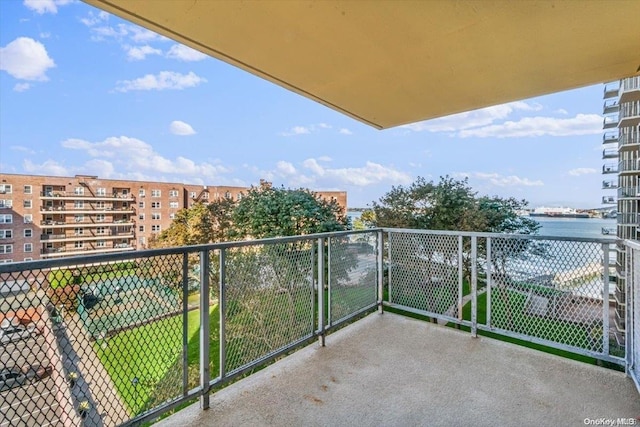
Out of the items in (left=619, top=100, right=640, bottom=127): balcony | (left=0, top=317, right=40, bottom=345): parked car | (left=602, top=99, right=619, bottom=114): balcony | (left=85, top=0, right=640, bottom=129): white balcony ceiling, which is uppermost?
(left=602, top=99, right=619, bottom=114): balcony

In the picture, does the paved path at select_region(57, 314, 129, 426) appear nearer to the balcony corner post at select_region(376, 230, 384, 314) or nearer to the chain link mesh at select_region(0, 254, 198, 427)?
the chain link mesh at select_region(0, 254, 198, 427)

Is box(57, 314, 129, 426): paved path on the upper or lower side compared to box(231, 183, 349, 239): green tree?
lower

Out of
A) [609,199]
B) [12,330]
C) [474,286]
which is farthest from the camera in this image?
[609,199]

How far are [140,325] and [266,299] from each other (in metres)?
0.94

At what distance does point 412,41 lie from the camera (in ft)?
6.24

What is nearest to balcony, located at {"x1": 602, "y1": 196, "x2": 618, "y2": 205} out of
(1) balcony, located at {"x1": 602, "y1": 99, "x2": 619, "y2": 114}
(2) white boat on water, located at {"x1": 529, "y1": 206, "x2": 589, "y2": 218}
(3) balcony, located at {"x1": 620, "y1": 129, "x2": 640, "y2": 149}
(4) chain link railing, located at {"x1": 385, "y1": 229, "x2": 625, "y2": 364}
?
(3) balcony, located at {"x1": 620, "y1": 129, "x2": 640, "y2": 149}

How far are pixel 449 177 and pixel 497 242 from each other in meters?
3.55

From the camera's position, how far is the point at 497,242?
303cm

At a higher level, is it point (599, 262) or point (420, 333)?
point (599, 262)

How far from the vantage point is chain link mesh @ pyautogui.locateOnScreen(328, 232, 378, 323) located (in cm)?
316

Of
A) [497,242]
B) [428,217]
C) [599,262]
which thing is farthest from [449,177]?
[599,262]

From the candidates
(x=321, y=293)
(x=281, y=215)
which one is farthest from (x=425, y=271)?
(x=281, y=215)

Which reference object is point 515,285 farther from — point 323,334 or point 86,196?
point 86,196

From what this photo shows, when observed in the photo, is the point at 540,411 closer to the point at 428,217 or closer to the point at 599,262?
the point at 599,262
